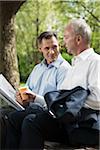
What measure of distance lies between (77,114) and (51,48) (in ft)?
3.77

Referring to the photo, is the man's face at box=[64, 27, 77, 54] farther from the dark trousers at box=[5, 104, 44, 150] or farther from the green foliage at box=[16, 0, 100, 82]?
the green foliage at box=[16, 0, 100, 82]

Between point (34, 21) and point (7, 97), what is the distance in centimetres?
2168

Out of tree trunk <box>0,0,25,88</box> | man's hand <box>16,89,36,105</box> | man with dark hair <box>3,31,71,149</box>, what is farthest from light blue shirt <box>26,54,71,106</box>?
tree trunk <box>0,0,25,88</box>

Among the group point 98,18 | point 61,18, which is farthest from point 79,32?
point 61,18

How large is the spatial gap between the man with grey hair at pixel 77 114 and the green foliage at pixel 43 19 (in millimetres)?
12291

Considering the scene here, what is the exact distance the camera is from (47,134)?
262 centimetres

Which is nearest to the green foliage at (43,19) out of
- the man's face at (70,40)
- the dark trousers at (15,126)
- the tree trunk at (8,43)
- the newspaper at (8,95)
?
the tree trunk at (8,43)

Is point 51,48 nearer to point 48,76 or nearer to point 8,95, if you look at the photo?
point 48,76

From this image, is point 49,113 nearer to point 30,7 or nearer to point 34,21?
point 30,7

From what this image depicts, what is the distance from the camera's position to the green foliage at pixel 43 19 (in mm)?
17750

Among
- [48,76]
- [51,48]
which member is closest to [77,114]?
[48,76]

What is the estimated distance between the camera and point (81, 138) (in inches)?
99.7

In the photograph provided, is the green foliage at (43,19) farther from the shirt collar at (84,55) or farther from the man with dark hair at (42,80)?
the shirt collar at (84,55)

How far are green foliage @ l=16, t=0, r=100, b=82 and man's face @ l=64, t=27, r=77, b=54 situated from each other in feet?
40.1
